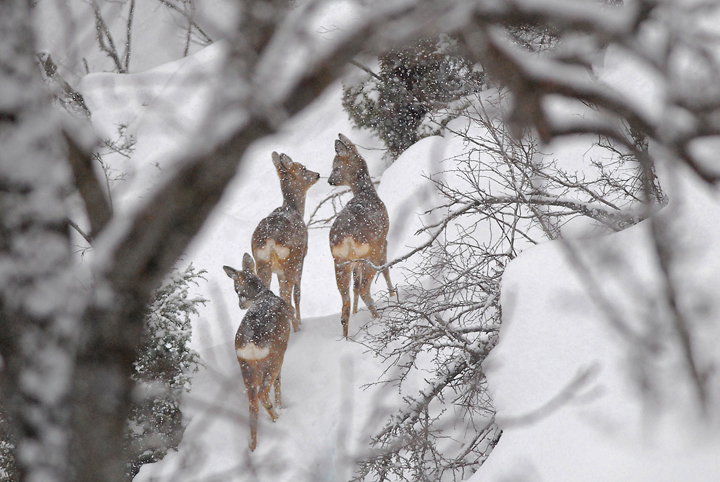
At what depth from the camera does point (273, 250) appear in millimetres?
6863

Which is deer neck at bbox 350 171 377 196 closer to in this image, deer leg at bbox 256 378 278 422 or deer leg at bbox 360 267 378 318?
deer leg at bbox 360 267 378 318

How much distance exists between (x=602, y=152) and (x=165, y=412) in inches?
216

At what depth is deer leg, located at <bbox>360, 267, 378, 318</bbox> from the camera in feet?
21.8

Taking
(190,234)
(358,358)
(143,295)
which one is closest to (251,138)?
(190,234)

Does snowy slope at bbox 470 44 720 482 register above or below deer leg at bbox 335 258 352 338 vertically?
below

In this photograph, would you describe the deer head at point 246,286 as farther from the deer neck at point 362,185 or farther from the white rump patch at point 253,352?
the deer neck at point 362,185

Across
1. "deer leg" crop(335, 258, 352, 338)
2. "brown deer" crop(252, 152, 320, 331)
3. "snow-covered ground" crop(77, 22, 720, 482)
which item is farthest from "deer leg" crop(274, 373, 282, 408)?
"brown deer" crop(252, 152, 320, 331)

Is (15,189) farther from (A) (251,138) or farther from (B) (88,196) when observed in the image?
(A) (251,138)

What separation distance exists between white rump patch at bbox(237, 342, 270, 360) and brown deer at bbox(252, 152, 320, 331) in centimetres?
136

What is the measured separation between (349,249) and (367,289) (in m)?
0.55

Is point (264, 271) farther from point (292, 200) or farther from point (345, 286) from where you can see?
point (345, 286)

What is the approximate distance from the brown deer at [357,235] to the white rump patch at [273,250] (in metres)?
0.59

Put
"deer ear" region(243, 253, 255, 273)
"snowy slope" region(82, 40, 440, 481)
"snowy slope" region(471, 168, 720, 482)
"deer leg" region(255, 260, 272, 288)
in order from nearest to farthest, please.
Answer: "snowy slope" region(82, 40, 440, 481), "snowy slope" region(471, 168, 720, 482), "deer ear" region(243, 253, 255, 273), "deer leg" region(255, 260, 272, 288)

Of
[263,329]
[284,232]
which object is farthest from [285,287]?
[263,329]
